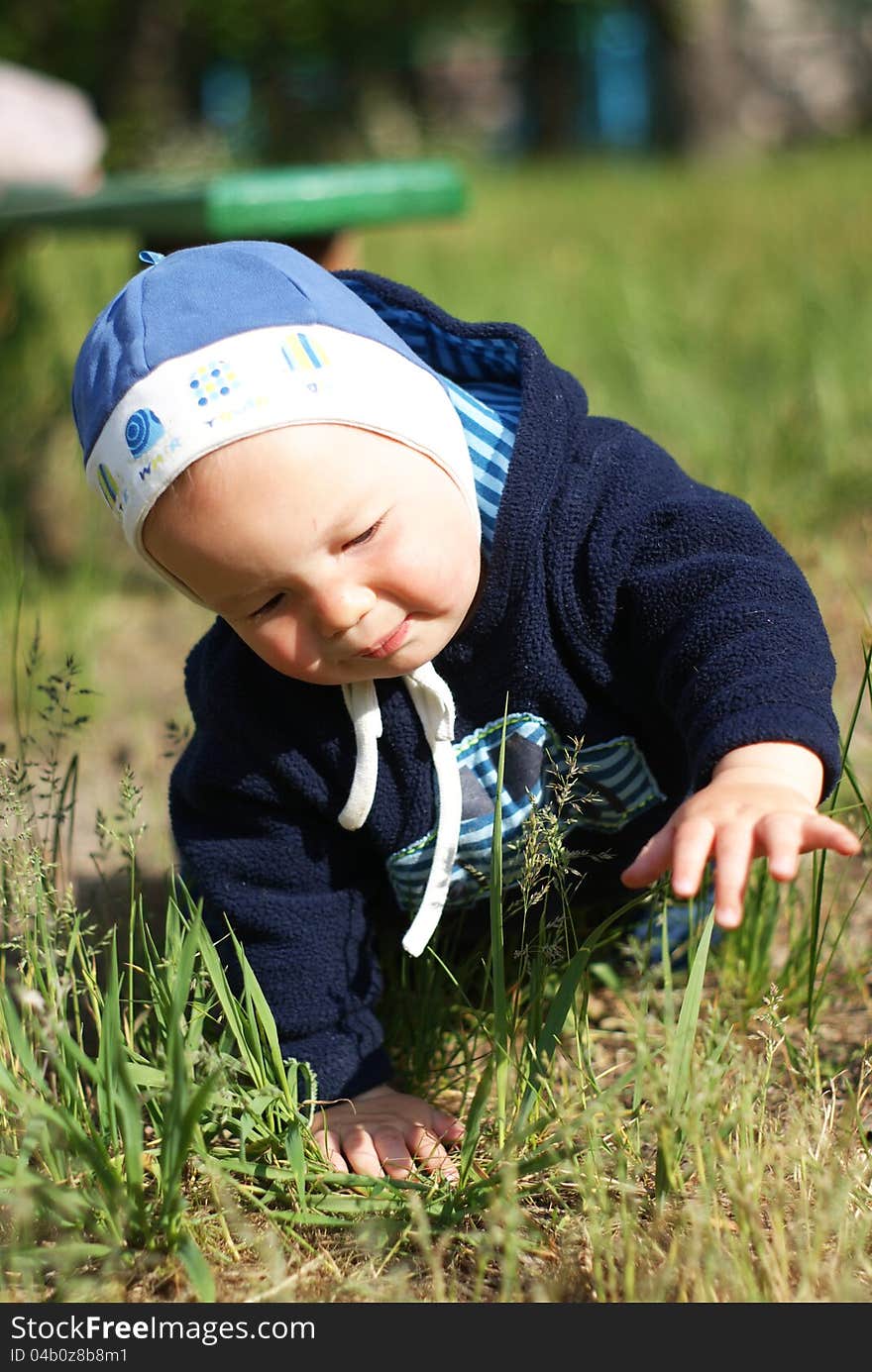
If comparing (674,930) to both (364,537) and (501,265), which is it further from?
(501,265)

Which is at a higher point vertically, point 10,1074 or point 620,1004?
point 10,1074

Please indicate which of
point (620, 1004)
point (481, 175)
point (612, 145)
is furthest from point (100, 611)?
point (612, 145)

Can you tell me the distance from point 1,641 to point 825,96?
20897 millimetres

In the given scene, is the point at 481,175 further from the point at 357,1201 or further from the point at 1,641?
the point at 357,1201

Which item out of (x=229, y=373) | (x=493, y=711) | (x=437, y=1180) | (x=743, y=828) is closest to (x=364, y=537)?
(x=229, y=373)

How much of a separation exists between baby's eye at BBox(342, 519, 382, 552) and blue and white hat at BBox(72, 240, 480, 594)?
96 millimetres

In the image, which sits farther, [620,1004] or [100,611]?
[100,611]

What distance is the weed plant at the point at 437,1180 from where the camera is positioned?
1272mm

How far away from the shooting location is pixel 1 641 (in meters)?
3.05

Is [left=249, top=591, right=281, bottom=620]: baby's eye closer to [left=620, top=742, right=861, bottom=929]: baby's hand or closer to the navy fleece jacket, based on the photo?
the navy fleece jacket

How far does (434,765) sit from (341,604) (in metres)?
0.34

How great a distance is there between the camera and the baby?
1.38 metres

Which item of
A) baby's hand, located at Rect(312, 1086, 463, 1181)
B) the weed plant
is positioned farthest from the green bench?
baby's hand, located at Rect(312, 1086, 463, 1181)

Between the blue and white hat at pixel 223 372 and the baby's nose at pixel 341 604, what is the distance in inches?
6.4
